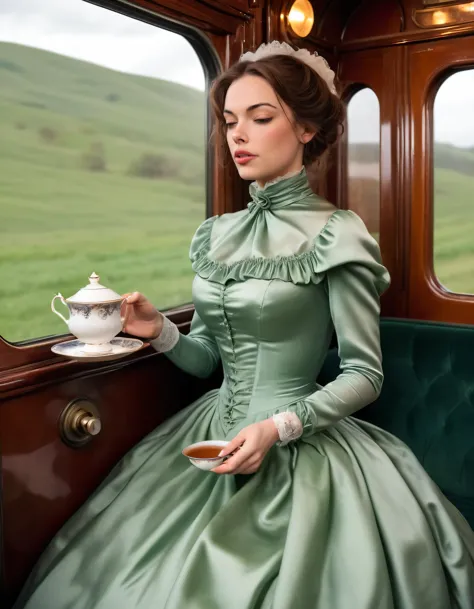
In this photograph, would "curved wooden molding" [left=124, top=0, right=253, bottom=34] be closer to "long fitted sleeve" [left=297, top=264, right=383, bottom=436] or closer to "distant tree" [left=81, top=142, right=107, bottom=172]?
"distant tree" [left=81, top=142, right=107, bottom=172]

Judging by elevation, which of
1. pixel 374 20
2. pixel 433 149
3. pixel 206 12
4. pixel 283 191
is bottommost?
pixel 283 191

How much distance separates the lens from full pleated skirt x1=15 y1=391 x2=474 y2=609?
1410mm

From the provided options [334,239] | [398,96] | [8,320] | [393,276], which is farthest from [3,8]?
[393,276]

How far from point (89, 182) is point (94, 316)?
0.52 meters

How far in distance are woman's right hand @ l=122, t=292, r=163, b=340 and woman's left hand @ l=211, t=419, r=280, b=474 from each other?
1.47 ft

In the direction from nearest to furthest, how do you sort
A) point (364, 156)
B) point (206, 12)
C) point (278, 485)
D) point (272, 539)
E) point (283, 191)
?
point (272, 539), point (278, 485), point (283, 191), point (206, 12), point (364, 156)

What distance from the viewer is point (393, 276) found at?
270 cm

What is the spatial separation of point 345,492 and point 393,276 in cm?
129

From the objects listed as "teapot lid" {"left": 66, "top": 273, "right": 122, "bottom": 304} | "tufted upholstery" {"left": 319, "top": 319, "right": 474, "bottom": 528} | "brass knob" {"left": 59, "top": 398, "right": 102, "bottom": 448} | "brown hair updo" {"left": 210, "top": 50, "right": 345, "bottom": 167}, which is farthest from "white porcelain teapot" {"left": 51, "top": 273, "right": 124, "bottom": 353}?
"tufted upholstery" {"left": 319, "top": 319, "right": 474, "bottom": 528}

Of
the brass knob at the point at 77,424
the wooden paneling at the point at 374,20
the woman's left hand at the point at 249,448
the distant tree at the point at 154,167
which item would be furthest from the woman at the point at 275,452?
the wooden paneling at the point at 374,20

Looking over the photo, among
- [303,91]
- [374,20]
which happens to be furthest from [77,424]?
Answer: [374,20]

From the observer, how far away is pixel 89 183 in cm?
193

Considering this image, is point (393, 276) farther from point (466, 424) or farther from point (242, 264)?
point (242, 264)

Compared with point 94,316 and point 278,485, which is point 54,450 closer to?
point 94,316
